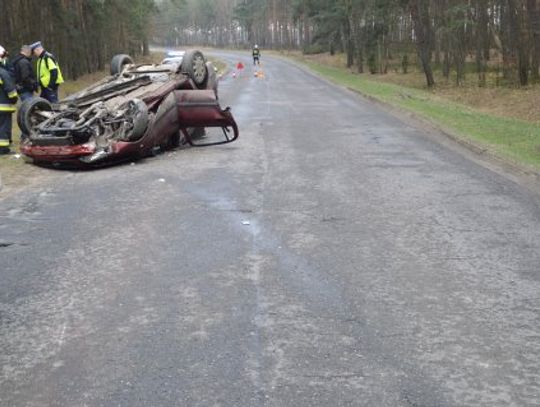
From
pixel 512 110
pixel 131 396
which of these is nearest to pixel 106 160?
pixel 131 396

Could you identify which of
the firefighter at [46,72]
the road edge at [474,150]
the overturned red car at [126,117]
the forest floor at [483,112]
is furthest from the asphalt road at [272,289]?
the firefighter at [46,72]

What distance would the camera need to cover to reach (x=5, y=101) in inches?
447

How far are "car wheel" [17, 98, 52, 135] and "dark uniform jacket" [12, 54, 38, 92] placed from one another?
1491 millimetres

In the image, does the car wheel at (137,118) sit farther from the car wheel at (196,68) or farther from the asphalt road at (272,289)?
the car wheel at (196,68)

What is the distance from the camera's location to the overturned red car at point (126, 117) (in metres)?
10.1

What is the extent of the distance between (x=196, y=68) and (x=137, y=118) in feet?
9.60

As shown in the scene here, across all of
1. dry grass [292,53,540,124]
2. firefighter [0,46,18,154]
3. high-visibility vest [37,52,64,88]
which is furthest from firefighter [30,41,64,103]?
dry grass [292,53,540,124]

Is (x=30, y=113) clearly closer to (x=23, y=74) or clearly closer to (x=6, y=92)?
(x=6, y=92)

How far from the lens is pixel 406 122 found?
16328 mm

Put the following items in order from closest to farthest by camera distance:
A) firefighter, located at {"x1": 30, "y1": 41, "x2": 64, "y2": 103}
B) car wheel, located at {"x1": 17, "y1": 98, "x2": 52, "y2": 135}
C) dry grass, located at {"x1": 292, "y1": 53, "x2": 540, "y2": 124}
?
→ car wheel, located at {"x1": 17, "y1": 98, "x2": 52, "y2": 135}
firefighter, located at {"x1": 30, "y1": 41, "x2": 64, "y2": 103}
dry grass, located at {"x1": 292, "y1": 53, "x2": 540, "y2": 124}

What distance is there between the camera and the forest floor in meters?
12.2

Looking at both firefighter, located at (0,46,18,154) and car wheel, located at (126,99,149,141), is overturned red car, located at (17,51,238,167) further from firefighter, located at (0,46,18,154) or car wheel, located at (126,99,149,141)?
firefighter, located at (0,46,18,154)

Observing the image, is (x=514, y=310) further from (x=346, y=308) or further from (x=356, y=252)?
(x=356, y=252)

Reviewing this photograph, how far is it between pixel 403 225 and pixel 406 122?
1001 centimetres
